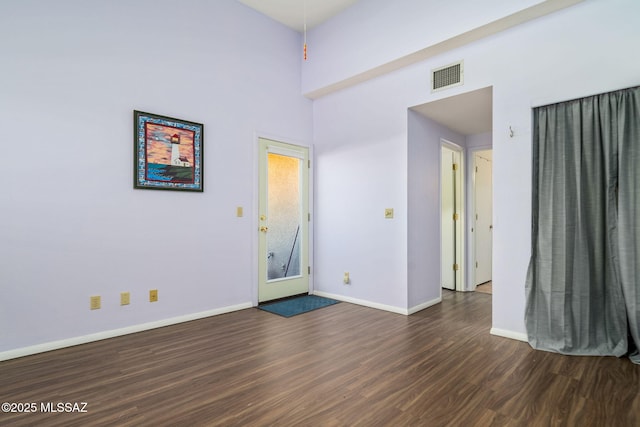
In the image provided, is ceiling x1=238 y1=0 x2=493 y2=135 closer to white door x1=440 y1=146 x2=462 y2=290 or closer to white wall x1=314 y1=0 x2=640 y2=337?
white wall x1=314 y1=0 x2=640 y2=337

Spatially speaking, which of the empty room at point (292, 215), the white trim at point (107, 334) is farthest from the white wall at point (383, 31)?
the white trim at point (107, 334)

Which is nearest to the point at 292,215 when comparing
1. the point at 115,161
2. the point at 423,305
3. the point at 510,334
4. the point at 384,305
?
the point at 384,305

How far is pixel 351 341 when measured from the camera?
3.08 m

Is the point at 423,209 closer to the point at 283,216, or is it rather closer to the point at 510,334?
the point at 510,334

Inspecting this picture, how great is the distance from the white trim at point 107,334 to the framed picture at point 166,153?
4.49ft

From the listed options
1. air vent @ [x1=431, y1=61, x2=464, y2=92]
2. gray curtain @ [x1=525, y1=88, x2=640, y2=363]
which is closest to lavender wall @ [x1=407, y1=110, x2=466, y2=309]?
air vent @ [x1=431, y1=61, x2=464, y2=92]

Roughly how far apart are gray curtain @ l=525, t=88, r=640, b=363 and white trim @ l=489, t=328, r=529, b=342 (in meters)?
0.09

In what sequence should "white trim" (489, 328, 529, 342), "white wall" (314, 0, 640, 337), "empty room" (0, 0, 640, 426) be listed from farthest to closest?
"white trim" (489, 328, 529, 342) → "white wall" (314, 0, 640, 337) → "empty room" (0, 0, 640, 426)

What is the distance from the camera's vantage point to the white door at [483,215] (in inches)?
208

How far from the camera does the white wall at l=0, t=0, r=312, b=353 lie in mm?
2773

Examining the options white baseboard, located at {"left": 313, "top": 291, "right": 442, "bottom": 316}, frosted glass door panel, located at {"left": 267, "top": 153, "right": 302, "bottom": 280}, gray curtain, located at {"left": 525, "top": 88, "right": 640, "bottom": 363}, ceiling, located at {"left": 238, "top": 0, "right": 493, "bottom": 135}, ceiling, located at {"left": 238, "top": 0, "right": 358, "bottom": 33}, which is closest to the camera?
gray curtain, located at {"left": 525, "top": 88, "right": 640, "bottom": 363}

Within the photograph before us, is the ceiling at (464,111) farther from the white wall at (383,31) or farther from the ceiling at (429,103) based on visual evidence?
the white wall at (383,31)

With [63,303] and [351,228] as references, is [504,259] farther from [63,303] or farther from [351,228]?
[63,303]

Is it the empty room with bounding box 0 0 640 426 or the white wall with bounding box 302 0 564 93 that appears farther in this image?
the white wall with bounding box 302 0 564 93
